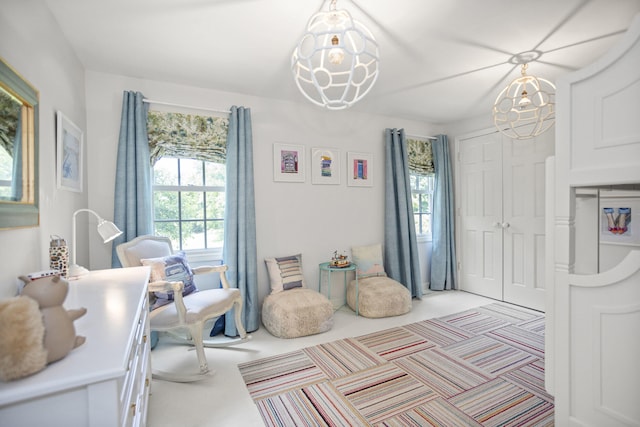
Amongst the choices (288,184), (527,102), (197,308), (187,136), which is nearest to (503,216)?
(527,102)

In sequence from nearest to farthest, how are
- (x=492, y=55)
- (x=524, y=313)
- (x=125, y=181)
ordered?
(x=492, y=55), (x=125, y=181), (x=524, y=313)

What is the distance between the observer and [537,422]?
5.69 ft

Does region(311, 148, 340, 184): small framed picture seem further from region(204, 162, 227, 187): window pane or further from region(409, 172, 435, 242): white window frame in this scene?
region(409, 172, 435, 242): white window frame

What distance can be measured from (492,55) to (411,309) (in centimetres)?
269

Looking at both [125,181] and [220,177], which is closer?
[125,181]

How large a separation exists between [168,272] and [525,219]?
3.82 m

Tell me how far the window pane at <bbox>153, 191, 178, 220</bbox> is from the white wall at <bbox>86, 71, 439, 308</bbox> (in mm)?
366

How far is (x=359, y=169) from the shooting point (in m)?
3.90

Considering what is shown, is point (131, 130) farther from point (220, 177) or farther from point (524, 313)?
point (524, 313)

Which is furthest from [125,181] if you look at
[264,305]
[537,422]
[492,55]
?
[537,422]

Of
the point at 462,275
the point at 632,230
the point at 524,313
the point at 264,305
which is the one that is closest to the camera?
the point at 632,230

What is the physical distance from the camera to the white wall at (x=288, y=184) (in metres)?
2.65

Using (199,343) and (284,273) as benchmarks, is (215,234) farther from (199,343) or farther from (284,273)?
(199,343)

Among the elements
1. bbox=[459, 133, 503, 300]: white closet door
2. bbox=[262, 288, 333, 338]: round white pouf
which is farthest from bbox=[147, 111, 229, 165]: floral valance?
bbox=[459, 133, 503, 300]: white closet door
